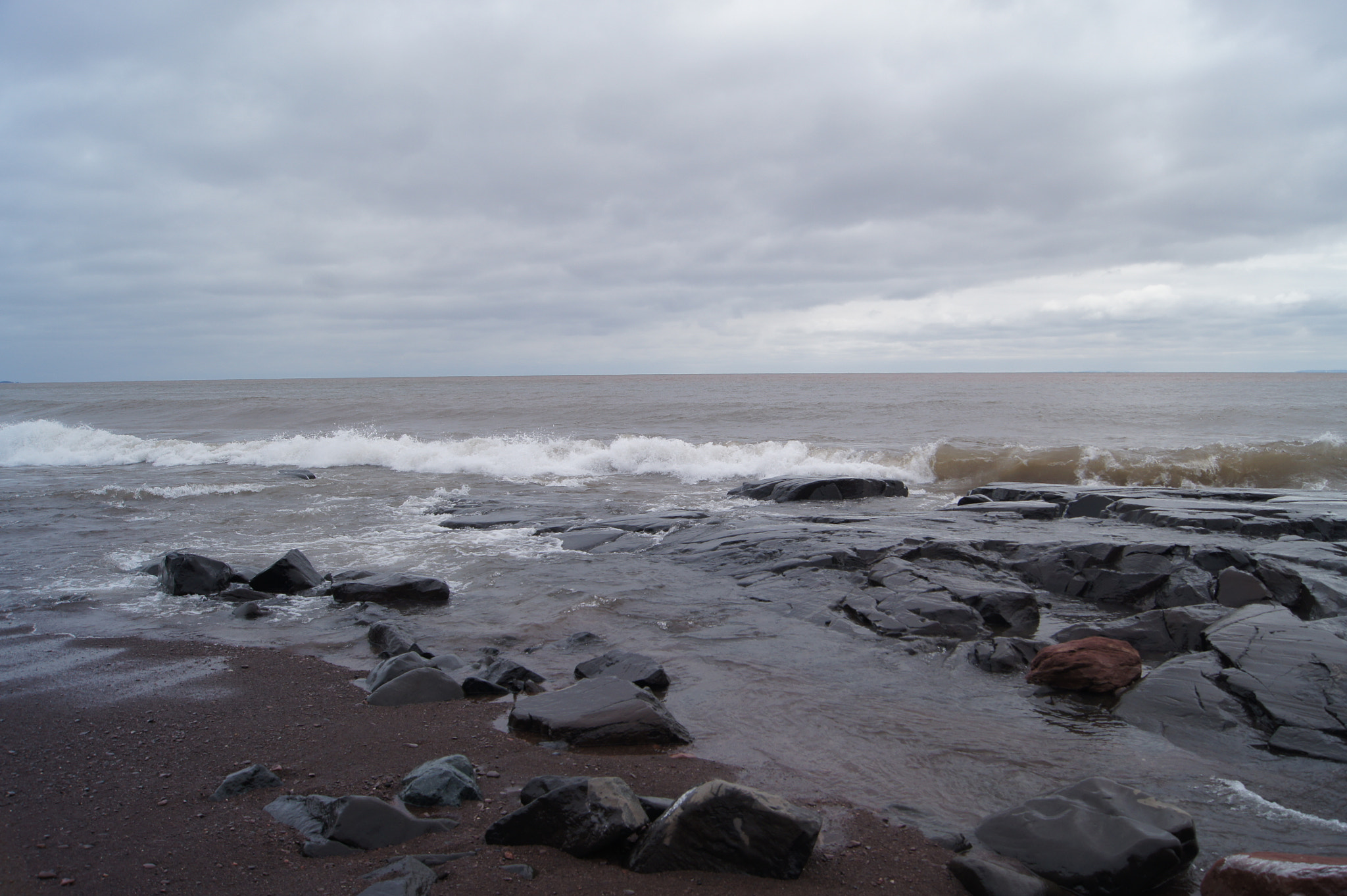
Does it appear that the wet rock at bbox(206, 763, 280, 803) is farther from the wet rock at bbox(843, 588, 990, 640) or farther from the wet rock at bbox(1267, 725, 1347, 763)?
the wet rock at bbox(1267, 725, 1347, 763)

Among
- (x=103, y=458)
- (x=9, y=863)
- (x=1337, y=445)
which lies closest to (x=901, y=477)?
(x=1337, y=445)

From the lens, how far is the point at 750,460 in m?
18.8

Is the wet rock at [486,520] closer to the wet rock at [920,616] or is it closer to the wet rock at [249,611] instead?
the wet rock at [249,611]

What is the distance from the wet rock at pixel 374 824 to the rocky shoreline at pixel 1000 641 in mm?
24

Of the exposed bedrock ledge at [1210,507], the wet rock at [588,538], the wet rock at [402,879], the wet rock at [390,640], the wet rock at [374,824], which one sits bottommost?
the wet rock at [390,640]

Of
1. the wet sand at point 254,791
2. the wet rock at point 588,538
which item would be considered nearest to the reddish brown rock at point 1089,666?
the wet sand at point 254,791

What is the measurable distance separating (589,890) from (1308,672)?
4635mm

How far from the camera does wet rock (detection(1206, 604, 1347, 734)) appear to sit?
4.20 m

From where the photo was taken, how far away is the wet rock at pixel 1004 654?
5223mm

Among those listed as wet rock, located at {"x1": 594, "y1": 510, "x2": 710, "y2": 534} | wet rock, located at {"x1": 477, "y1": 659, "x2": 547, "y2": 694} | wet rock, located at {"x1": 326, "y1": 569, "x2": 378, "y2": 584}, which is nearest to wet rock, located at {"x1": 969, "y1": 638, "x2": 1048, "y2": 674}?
wet rock, located at {"x1": 477, "y1": 659, "x2": 547, "y2": 694}

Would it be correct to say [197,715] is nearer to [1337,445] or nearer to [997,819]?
[997,819]

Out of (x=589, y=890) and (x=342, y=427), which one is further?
(x=342, y=427)

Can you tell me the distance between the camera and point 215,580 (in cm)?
763

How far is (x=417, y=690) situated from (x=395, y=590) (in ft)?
9.13
